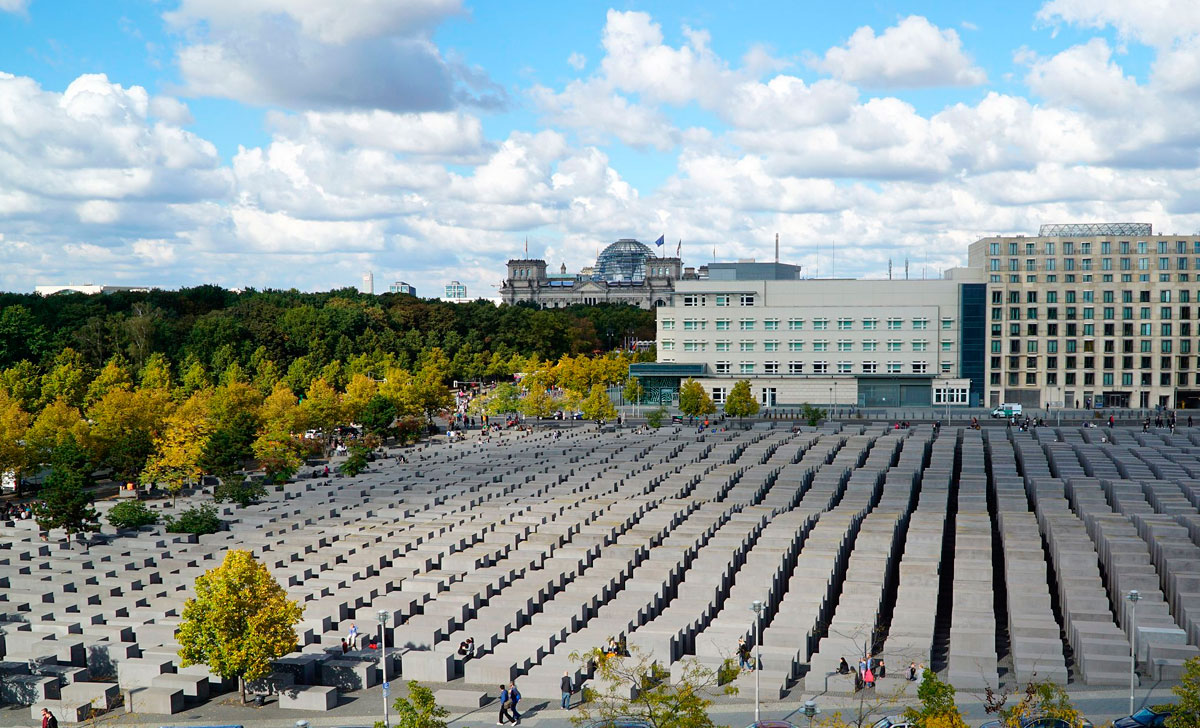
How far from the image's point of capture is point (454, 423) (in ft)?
328

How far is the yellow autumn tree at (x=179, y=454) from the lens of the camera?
57250mm

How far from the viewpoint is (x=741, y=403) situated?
312 ft

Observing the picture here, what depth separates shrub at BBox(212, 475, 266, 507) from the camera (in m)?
53.0

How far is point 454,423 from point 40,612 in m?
65.8

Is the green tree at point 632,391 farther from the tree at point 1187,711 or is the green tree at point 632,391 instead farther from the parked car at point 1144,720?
the tree at point 1187,711

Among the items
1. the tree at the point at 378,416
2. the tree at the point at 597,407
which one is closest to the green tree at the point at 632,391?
the tree at the point at 597,407

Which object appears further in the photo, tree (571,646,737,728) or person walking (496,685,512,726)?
person walking (496,685,512,726)

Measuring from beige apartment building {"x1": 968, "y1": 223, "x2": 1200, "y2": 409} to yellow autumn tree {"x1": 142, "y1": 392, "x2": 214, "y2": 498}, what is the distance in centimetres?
7928

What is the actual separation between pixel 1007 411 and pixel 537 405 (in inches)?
1764

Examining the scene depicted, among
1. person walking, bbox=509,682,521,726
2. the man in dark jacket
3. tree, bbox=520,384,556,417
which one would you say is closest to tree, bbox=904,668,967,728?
the man in dark jacket

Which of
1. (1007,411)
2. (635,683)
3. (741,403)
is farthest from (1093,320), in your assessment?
(635,683)

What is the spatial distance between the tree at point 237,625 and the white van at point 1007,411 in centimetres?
8337

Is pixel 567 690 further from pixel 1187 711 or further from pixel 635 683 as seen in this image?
pixel 1187 711

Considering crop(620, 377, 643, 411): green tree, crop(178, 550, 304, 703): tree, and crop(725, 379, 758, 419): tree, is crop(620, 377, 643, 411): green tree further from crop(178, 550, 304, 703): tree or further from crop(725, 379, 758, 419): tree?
crop(178, 550, 304, 703): tree
